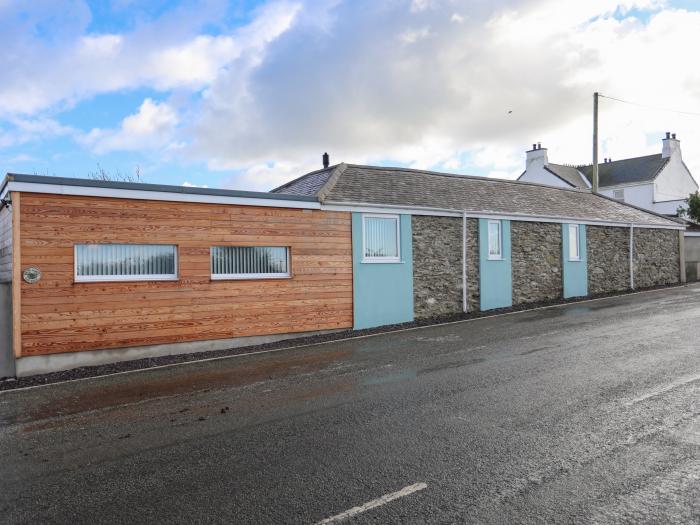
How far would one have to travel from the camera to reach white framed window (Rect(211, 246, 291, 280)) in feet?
40.5

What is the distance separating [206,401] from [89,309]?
193 inches

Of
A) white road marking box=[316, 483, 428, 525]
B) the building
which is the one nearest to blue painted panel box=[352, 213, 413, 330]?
the building

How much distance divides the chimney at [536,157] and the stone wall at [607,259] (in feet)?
81.3

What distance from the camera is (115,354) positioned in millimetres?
10906

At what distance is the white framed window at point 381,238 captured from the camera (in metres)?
14.9

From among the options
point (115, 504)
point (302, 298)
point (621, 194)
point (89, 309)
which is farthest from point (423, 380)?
point (621, 194)

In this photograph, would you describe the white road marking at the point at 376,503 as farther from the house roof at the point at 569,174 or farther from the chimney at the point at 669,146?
the chimney at the point at 669,146

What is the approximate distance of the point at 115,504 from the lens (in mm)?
4039

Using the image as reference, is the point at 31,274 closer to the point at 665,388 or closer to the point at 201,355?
the point at 201,355

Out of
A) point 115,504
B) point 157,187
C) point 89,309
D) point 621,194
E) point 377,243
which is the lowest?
point 115,504

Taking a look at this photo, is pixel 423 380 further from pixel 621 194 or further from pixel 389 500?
pixel 621 194

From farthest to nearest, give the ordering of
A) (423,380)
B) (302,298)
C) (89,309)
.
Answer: (302,298) → (89,309) → (423,380)

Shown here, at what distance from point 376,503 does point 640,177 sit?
48.5 metres

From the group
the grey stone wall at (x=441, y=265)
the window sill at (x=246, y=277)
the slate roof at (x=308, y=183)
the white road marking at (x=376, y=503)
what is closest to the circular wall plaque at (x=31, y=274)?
the window sill at (x=246, y=277)
